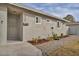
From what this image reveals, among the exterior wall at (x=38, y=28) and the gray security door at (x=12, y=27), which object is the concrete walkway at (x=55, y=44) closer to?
the exterior wall at (x=38, y=28)

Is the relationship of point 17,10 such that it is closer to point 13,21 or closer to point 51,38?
point 13,21

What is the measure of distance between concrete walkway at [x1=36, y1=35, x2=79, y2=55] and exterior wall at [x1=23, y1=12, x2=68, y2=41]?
0.16 metres

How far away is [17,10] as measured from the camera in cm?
546

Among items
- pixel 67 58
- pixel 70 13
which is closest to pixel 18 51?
pixel 67 58

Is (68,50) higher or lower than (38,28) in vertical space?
lower

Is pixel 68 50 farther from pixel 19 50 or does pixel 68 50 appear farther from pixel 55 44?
pixel 19 50

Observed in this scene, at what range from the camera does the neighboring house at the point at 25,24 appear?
213 inches

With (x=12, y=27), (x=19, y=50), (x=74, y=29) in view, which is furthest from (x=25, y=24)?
(x=74, y=29)

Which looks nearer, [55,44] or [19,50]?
[19,50]

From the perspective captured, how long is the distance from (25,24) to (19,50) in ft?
1.94

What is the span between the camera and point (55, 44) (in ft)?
18.3

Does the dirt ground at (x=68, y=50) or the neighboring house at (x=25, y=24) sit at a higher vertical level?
the neighboring house at (x=25, y=24)

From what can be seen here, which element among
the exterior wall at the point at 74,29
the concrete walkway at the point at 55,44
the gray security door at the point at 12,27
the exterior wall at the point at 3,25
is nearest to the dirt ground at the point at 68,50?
the concrete walkway at the point at 55,44

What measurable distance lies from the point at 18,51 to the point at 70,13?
1415 millimetres
